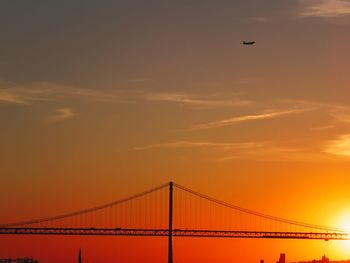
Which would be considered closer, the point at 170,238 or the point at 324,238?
the point at 170,238

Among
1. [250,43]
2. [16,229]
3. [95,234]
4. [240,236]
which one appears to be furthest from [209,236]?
[250,43]

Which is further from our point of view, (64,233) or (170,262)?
(64,233)

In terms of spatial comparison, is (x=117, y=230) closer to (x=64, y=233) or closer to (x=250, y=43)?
(x=64, y=233)

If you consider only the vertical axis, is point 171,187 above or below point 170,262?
above

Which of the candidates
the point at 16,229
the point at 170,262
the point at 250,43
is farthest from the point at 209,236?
the point at 250,43

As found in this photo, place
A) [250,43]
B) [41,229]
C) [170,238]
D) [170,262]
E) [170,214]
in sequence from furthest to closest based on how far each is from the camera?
1. [41,229]
2. [170,214]
3. [170,238]
4. [170,262]
5. [250,43]

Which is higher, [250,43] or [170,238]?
[250,43]

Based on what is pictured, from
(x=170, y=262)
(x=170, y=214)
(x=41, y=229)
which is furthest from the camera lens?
(x=41, y=229)

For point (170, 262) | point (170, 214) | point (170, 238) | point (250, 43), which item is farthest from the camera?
point (170, 214)

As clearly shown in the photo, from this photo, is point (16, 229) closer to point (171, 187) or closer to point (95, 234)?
point (95, 234)
